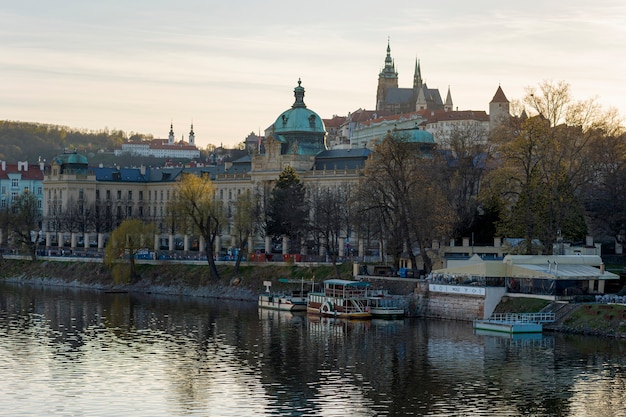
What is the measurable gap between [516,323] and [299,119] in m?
80.5

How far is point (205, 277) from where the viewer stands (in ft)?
384

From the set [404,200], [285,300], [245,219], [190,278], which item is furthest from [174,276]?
[404,200]

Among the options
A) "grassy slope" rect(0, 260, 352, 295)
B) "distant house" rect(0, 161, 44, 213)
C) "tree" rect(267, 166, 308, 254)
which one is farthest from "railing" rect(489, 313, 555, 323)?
"distant house" rect(0, 161, 44, 213)

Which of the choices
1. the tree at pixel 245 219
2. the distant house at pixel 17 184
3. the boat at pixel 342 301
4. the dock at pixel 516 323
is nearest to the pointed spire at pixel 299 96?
the tree at pixel 245 219

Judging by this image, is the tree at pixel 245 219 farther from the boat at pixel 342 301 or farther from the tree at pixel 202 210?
the boat at pixel 342 301

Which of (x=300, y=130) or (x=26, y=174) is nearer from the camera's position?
(x=300, y=130)

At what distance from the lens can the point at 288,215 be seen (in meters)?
123

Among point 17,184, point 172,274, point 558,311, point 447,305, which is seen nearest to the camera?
point 558,311

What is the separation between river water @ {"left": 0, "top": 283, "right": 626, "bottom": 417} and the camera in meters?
54.6

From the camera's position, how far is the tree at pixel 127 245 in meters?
123

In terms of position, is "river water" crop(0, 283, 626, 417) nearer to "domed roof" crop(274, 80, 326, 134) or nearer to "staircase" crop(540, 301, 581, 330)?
"staircase" crop(540, 301, 581, 330)

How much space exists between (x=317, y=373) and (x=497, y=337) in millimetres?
18960

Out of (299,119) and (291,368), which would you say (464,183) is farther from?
(291,368)

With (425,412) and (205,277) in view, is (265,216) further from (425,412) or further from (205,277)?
(425,412)
